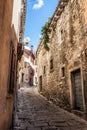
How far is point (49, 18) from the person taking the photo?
1288 centimetres

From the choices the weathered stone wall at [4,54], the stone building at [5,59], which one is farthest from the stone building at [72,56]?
the weathered stone wall at [4,54]

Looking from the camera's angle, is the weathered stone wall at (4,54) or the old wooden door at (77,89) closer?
the weathered stone wall at (4,54)

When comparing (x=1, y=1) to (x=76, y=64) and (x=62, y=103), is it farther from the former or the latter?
(x=62, y=103)

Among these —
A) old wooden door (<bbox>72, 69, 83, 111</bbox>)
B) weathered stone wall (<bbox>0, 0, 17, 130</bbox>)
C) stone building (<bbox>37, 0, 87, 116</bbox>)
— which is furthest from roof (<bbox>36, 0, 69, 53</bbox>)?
weathered stone wall (<bbox>0, 0, 17, 130</bbox>)

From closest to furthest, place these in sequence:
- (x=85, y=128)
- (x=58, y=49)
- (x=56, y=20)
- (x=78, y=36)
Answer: (x=85, y=128), (x=78, y=36), (x=58, y=49), (x=56, y=20)

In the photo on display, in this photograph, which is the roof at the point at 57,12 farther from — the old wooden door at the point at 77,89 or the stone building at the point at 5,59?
the stone building at the point at 5,59

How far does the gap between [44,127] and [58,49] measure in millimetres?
6207

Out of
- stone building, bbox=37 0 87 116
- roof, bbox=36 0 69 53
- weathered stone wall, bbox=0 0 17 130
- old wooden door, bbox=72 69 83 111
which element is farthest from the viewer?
roof, bbox=36 0 69 53

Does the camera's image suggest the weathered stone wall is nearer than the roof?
Yes

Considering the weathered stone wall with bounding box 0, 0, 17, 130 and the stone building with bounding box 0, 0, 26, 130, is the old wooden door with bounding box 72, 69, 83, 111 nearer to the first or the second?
the stone building with bounding box 0, 0, 26, 130

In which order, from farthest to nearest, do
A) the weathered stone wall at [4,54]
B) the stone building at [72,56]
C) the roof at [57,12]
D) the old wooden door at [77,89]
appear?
1. the roof at [57,12]
2. the old wooden door at [77,89]
3. the stone building at [72,56]
4. the weathered stone wall at [4,54]

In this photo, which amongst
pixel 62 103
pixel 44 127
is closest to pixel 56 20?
pixel 62 103

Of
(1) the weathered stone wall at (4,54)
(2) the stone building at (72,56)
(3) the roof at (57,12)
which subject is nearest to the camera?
(1) the weathered stone wall at (4,54)

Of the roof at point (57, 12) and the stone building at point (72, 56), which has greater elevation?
the roof at point (57, 12)
